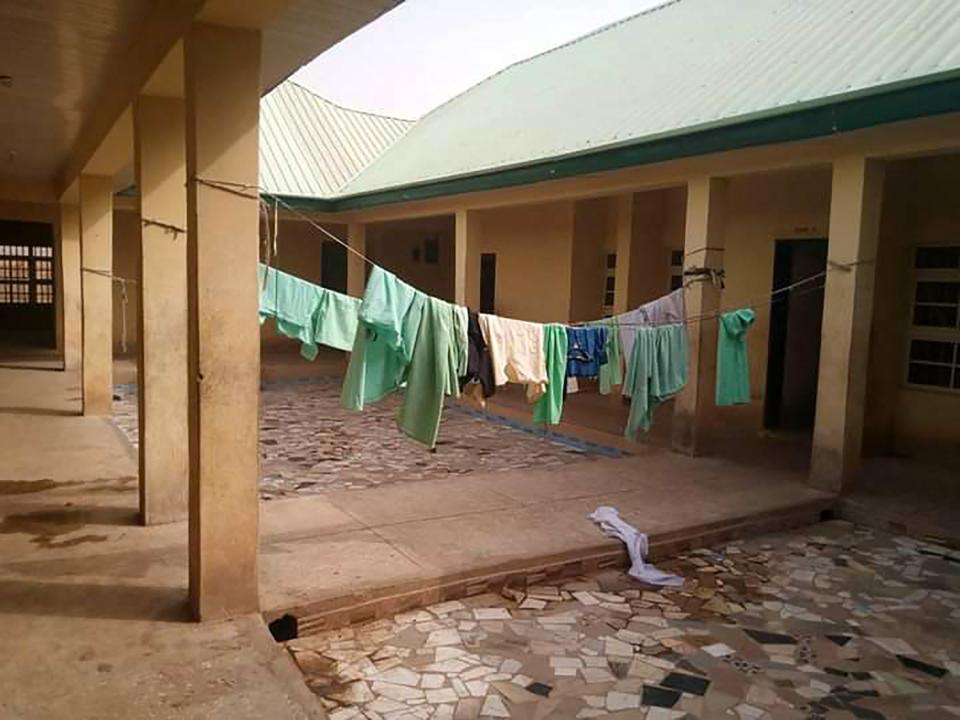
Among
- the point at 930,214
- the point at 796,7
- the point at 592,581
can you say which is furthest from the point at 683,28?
the point at 592,581

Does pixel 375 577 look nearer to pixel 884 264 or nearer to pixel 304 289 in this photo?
pixel 304 289

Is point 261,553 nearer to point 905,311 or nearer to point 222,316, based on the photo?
point 222,316

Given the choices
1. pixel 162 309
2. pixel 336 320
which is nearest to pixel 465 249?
pixel 336 320

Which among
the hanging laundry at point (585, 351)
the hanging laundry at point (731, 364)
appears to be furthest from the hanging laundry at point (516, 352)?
the hanging laundry at point (731, 364)

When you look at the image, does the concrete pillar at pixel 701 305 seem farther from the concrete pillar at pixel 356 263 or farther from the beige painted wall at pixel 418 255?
the beige painted wall at pixel 418 255

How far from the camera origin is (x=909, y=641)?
396cm

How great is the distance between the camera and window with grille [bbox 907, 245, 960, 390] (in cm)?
736

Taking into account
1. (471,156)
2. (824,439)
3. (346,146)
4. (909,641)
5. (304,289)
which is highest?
(346,146)

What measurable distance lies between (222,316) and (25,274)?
19.1 metres

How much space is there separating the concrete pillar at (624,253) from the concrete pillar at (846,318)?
3.57 metres

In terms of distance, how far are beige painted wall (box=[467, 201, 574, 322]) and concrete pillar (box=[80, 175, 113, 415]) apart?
465 cm

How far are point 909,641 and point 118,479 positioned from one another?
5.56 meters

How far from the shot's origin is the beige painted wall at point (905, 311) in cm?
730

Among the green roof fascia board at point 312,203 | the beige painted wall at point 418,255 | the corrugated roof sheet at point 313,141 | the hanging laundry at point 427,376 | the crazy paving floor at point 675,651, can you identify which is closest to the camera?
the crazy paving floor at point 675,651
